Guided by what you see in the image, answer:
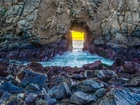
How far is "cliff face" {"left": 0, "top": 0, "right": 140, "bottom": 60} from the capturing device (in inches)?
1345

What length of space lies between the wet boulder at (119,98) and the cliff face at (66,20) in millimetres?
22837

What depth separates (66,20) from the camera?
1411 inches

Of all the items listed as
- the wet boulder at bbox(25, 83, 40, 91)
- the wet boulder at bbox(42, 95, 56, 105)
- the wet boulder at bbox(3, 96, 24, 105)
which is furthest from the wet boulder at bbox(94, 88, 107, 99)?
the wet boulder at bbox(3, 96, 24, 105)

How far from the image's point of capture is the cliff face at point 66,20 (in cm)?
3416

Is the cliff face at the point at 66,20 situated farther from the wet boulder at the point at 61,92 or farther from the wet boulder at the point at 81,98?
the wet boulder at the point at 81,98

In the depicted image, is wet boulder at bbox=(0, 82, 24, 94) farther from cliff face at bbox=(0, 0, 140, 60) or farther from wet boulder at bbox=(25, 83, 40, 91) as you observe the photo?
cliff face at bbox=(0, 0, 140, 60)

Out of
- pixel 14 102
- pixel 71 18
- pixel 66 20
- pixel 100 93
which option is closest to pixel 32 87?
pixel 14 102

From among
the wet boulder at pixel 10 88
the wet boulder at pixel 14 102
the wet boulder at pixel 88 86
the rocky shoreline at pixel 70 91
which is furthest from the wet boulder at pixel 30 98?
the wet boulder at pixel 88 86

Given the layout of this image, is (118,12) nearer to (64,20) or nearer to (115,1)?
(115,1)

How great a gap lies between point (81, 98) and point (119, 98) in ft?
5.82

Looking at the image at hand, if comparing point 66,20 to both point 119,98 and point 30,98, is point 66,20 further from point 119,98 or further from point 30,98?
point 119,98

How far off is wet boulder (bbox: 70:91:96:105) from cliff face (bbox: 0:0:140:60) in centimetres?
2264

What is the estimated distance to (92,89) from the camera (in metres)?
13.2

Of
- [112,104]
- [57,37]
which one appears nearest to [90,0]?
[57,37]
